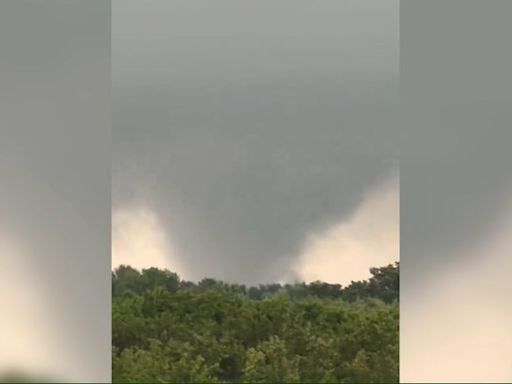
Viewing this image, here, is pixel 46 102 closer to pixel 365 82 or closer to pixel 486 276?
pixel 365 82

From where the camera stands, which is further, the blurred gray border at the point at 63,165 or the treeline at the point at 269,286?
the treeline at the point at 269,286

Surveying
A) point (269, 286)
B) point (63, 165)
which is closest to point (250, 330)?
point (269, 286)

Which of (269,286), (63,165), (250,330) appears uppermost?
(63,165)

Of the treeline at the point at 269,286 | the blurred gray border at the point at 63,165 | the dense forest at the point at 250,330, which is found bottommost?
the dense forest at the point at 250,330

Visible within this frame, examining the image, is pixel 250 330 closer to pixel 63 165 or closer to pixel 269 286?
pixel 269 286

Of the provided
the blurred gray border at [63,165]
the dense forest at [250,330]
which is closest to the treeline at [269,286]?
the dense forest at [250,330]

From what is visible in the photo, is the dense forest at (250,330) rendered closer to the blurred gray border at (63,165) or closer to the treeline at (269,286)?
the treeline at (269,286)

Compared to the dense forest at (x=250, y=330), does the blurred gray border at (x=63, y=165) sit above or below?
above

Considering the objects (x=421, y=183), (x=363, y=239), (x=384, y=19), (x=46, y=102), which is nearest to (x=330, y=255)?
(x=363, y=239)

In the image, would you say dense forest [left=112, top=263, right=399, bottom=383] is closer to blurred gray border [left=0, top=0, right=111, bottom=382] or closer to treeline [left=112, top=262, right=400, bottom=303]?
treeline [left=112, top=262, right=400, bottom=303]
